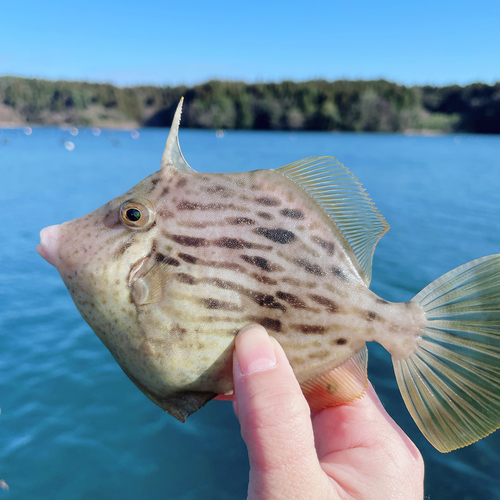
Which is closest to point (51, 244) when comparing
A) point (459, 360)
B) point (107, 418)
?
point (459, 360)

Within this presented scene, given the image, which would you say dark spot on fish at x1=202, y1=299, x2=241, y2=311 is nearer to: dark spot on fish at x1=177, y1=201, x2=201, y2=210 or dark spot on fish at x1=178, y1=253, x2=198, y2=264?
dark spot on fish at x1=178, y1=253, x2=198, y2=264

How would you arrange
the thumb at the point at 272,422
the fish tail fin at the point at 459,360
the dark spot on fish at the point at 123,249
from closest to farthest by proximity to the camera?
the thumb at the point at 272,422, the fish tail fin at the point at 459,360, the dark spot on fish at the point at 123,249

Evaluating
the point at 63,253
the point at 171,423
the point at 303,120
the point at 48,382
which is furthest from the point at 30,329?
the point at 303,120

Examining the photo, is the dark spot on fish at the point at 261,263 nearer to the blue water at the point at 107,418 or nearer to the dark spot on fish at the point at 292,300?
the dark spot on fish at the point at 292,300

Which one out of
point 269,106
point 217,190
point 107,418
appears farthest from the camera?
point 269,106

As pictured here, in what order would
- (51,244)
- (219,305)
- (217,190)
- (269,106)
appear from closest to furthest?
1. (219,305)
2. (217,190)
3. (51,244)
4. (269,106)

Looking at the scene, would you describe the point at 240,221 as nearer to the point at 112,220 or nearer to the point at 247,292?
the point at 247,292

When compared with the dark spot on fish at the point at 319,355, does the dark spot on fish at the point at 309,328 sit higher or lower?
higher

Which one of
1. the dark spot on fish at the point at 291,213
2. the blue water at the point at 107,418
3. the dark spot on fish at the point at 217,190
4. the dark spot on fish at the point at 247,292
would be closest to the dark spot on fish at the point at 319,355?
the dark spot on fish at the point at 247,292
